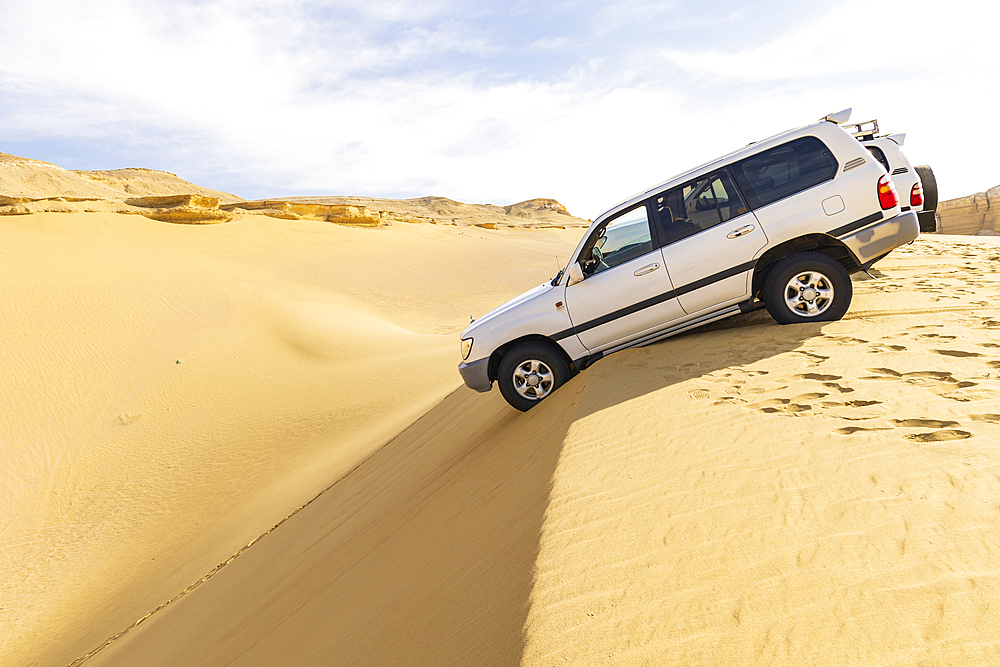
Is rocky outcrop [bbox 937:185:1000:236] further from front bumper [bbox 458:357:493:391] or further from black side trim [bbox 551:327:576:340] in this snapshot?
front bumper [bbox 458:357:493:391]

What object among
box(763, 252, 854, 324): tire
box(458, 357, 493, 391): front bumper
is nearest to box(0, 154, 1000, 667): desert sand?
box(763, 252, 854, 324): tire

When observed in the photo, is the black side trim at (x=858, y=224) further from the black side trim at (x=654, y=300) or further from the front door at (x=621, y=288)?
the front door at (x=621, y=288)

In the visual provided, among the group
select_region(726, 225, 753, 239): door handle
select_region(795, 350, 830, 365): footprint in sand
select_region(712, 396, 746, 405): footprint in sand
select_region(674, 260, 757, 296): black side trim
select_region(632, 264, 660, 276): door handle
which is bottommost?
select_region(795, 350, 830, 365): footprint in sand

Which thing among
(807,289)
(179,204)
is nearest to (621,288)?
(807,289)

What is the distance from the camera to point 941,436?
3219 mm

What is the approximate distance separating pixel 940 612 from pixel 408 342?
16.8 meters

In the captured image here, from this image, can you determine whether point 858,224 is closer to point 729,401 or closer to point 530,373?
point 729,401

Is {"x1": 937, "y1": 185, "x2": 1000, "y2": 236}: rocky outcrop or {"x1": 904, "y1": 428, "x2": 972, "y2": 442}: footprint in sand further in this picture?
{"x1": 937, "y1": 185, "x2": 1000, "y2": 236}: rocky outcrop

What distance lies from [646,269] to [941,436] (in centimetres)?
318

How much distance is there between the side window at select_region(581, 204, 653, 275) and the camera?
6102mm

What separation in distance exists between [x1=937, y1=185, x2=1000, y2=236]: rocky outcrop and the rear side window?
28.4 meters

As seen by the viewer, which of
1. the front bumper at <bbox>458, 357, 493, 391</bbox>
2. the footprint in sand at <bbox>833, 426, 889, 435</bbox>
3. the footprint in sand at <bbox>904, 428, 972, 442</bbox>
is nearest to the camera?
the footprint in sand at <bbox>904, 428, 972, 442</bbox>

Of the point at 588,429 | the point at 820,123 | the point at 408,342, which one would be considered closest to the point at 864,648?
the point at 588,429

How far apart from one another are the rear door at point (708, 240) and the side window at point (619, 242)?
17 cm
